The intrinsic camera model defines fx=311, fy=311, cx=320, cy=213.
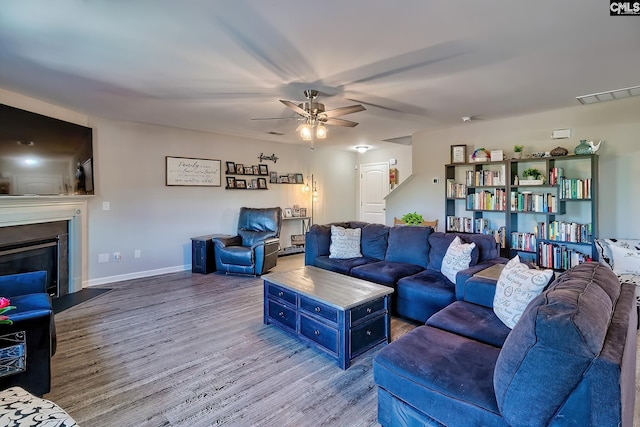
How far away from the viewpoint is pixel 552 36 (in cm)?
218

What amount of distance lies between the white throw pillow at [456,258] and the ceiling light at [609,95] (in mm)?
2274

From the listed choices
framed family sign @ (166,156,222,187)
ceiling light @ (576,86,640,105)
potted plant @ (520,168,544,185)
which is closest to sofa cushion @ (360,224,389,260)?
potted plant @ (520,168,544,185)

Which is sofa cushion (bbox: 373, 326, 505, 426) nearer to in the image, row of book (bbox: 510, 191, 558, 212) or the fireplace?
row of book (bbox: 510, 191, 558, 212)

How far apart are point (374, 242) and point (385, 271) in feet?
2.37

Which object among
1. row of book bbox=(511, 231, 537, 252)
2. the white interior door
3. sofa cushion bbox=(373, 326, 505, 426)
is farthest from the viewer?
the white interior door

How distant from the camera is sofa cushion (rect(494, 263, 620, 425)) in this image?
1.05 metres

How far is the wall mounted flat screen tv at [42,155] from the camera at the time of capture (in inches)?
120

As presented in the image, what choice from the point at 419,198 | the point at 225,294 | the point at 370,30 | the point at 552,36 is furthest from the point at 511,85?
the point at 225,294

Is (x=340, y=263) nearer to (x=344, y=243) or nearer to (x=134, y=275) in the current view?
(x=344, y=243)

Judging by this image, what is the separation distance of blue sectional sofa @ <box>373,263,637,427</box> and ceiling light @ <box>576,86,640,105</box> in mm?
2748

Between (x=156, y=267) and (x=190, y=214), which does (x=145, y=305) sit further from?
(x=190, y=214)

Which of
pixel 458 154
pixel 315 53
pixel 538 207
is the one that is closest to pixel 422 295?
pixel 315 53

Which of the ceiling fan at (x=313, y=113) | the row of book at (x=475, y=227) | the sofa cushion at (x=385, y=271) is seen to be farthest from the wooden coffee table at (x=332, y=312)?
the row of book at (x=475, y=227)

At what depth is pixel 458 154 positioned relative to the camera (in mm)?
4895
